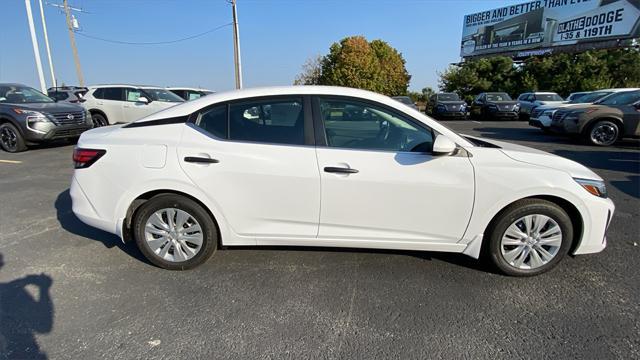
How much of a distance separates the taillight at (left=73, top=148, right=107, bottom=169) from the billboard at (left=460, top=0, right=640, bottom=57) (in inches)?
1475

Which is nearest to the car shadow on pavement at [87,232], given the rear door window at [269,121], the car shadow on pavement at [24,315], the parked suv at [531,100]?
the car shadow on pavement at [24,315]

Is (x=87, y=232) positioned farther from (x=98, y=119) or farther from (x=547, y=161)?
(x=98, y=119)

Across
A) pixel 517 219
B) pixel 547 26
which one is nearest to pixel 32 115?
pixel 517 219

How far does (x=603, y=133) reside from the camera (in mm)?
9078

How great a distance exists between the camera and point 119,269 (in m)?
2.95

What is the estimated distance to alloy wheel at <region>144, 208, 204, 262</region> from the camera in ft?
9.34

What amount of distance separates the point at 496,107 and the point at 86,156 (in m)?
19.7

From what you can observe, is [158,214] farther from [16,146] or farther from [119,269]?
[16,146]

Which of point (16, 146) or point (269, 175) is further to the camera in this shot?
point (16, 146)

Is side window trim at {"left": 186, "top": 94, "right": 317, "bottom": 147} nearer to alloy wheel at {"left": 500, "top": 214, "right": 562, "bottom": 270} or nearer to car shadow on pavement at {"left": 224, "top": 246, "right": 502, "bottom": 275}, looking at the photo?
car shadow on pavement at {"left": 224, "top": 246, "right": 502, "bottom": 275}

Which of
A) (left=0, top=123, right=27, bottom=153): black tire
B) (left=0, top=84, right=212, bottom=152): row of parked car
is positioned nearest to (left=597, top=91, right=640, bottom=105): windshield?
(left=0, top=84, right=212, bottom=152): row of parked car

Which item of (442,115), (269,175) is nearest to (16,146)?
(269,175)

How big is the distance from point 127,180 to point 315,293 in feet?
5.97

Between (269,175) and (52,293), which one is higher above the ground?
(269,175)
